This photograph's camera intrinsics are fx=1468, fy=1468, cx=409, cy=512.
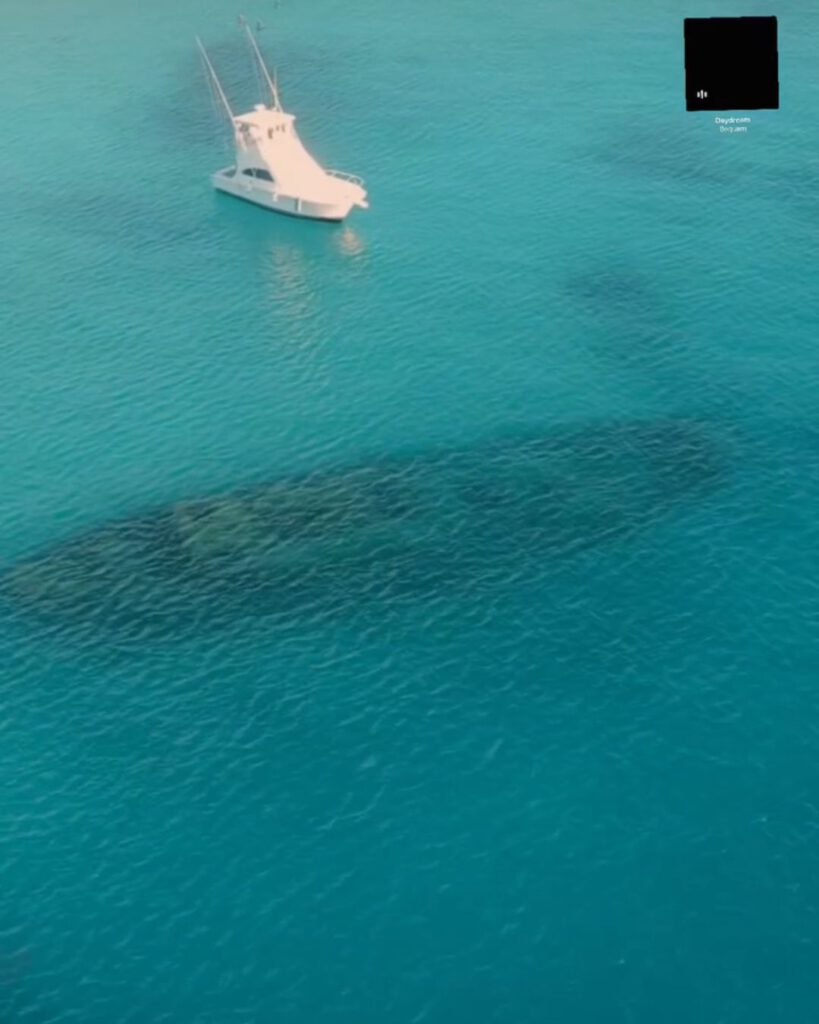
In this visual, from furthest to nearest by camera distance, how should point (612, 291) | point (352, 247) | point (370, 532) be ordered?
point (352, 247) < point (612, 291) < point (370, 532)

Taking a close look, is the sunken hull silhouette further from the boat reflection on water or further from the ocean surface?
the boat reflection on water

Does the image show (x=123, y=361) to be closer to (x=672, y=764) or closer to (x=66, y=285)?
(x=66, y=285)
